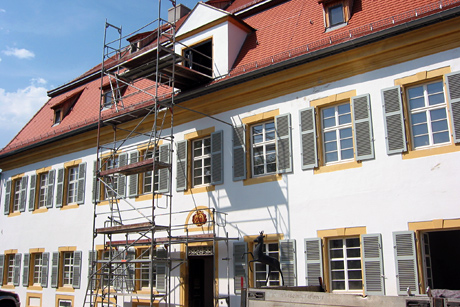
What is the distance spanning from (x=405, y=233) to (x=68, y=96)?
14.7m

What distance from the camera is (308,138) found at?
36.9 feet

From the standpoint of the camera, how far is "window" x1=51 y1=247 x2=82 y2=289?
16.0 m

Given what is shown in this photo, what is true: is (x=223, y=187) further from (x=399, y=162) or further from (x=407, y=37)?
(x=407, y=37)

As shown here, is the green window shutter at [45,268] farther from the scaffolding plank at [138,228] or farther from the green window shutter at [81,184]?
the scaffolding plank at [138,228]

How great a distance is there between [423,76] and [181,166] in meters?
6.53

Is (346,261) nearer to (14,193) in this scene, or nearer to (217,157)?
(217,157)

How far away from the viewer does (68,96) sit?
2008 centimetres

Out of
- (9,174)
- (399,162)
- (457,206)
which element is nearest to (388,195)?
(399,162)

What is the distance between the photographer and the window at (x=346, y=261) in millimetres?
9731

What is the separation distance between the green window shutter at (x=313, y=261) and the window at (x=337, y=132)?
1543mm

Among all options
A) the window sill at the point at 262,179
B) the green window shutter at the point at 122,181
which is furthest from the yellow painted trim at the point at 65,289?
the window sill at the point at 262,179

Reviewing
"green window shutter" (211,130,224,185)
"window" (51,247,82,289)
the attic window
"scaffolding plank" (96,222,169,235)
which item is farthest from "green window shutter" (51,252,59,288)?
the attic window

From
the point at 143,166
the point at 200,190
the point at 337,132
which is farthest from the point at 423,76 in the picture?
the point at 143,166

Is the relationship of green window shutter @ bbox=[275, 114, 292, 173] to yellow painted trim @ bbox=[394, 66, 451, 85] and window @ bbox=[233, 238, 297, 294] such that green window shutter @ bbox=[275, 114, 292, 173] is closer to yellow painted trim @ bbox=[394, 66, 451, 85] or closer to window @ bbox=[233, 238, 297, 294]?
window @ bbox=[233, 238, 297, 294]
